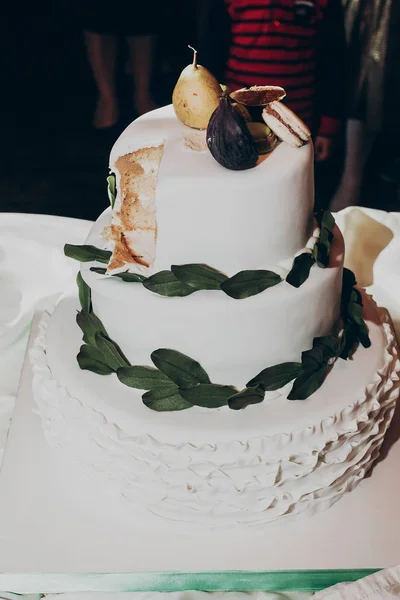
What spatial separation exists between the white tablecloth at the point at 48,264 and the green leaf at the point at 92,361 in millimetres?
613

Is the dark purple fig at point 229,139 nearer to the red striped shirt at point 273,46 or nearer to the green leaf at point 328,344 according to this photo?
the green leaf at point 328,344

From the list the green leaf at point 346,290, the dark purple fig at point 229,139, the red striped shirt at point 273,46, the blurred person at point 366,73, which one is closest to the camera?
the dark purple fig at point 229,139

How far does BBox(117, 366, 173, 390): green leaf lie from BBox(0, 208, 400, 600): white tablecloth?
0.72 metres

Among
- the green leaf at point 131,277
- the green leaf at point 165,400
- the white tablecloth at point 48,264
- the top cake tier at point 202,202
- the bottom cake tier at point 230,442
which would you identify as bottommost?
the white tablecloth at point 48,264

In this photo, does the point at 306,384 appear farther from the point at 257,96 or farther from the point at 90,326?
the point at 257,96

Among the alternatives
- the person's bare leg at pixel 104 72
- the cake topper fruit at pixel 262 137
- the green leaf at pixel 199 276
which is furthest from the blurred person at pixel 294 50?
the green leaf at pixel 199 276

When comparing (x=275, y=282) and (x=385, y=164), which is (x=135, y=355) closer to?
(x=275, y=282)

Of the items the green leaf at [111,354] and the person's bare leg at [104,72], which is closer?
the green leaf at [111,354]

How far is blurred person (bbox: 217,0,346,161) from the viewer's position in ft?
7.99

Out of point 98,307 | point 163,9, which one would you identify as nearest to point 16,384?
point 98,307

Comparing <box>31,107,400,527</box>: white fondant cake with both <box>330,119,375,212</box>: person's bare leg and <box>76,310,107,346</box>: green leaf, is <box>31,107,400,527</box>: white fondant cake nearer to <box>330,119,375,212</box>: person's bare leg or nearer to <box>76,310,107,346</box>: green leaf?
<box>76,310,107,346</box>: green leaf

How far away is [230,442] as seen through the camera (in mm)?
1269

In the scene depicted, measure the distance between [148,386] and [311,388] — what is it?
0.32m

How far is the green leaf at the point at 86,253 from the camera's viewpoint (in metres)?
1.41
